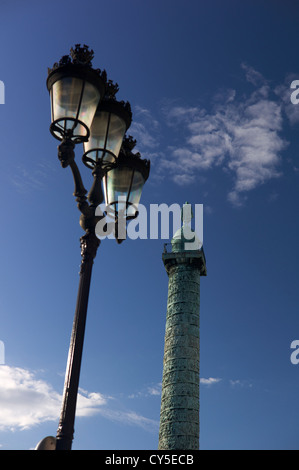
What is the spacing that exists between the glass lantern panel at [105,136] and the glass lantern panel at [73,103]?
0.39 metres

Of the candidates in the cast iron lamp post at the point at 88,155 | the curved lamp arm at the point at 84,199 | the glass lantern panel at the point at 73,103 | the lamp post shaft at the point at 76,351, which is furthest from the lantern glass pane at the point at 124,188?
the glass lantern panel at the point at 73,103

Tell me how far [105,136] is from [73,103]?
59cm

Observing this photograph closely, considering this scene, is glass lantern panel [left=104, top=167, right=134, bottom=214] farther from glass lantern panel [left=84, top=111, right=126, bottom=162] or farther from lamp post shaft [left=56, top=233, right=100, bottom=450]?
lamp post shaft [left=56, top=233, right=100, bottom=450]

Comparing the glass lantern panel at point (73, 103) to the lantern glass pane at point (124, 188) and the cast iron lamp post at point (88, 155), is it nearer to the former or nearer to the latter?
the cast iron lamp post at point (88, 155)

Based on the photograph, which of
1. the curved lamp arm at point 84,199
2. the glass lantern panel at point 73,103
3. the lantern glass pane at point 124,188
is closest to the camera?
the glass lantern panel at point 73,103

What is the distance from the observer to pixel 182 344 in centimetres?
2166

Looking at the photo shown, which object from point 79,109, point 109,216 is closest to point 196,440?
point 109,216

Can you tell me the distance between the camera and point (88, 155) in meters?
5.16

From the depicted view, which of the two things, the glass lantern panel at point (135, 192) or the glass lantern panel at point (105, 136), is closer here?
the glass lantern panel at point (105, 136)

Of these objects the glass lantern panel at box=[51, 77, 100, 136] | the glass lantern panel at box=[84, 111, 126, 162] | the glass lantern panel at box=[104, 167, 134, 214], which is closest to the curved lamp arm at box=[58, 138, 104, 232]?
the glass lantern panel at box=[51, 77, 100, 136]

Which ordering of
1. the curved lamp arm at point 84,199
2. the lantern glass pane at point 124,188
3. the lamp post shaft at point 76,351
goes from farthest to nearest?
the lantern glass pane at point 124,188, the curved lamp arm at point 84,199, the lamp post shaft at point 76,351

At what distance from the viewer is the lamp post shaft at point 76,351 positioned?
3.94 meters

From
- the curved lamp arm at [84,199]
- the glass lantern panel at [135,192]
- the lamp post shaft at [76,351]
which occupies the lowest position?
the lamp post shaft at [76,351]
